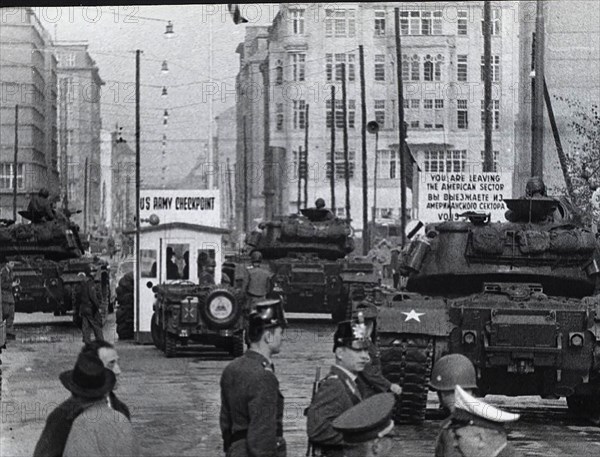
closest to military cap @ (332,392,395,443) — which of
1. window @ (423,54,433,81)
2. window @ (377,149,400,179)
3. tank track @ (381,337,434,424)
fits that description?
tank track @ (381,337,434,424)

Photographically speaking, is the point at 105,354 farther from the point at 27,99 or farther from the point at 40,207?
the point at 40,207

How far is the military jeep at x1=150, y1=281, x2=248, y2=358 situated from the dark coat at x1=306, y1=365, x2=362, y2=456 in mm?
9311

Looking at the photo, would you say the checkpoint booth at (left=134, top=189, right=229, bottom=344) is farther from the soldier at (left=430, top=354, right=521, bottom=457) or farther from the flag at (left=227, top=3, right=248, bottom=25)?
the soldier at (left=430, top=354, right=521, bottom=457)

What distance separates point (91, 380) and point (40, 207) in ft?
28.2

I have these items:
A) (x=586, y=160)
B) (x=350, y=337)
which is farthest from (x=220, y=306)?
(x=350, y=337)

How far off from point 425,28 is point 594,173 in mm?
4353

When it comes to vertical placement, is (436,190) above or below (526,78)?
below

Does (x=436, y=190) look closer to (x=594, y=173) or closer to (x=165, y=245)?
(x=165, y=245)

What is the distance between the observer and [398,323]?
11.7 metres

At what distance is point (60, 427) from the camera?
614 centimetres

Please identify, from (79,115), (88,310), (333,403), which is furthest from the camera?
(88,310)

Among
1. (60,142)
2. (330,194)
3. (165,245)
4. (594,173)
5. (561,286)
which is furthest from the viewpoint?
(594,173)

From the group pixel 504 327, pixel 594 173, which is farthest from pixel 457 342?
pixel 594 173

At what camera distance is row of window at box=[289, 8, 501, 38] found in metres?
12.0
